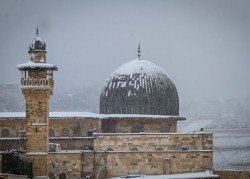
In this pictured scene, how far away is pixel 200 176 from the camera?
105ft

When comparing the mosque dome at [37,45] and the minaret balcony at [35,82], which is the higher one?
the mosque dome at [37,45]

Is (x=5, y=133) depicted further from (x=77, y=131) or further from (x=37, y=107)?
(x=37, y=107)

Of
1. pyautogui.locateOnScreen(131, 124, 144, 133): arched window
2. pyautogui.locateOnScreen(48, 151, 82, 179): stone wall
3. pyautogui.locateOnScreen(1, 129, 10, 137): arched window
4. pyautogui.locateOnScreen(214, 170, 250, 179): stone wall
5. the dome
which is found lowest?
pyautogui.locateOnScreen(214, 170, 250, 179): stone wall

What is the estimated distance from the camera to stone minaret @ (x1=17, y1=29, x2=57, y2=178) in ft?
101

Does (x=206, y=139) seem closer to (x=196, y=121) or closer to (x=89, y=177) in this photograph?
(x=89, y=177)

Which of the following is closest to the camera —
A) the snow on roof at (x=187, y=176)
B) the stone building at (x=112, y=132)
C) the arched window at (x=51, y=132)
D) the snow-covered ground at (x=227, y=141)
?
the stone building at (x=112, y=132)

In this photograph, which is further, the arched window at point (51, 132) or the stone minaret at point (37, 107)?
the arched window at point (51, 132)

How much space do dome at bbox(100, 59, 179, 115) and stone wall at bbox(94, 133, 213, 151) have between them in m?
2.25

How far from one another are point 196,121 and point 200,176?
63.2 feet

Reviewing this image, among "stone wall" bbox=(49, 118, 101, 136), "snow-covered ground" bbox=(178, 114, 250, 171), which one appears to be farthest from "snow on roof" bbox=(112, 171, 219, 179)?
"snow-covered ground" bbox=(178, 114, 250, 171)

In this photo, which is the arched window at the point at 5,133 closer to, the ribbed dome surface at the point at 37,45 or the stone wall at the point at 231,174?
the ribbed dome surface at the point at 37,45

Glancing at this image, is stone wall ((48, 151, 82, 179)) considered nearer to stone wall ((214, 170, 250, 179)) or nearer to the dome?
the dome

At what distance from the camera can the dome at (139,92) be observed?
120 feet

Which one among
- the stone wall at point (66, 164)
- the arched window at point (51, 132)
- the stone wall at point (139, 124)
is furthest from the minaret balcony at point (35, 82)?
the stone wall at point (139, 124)
